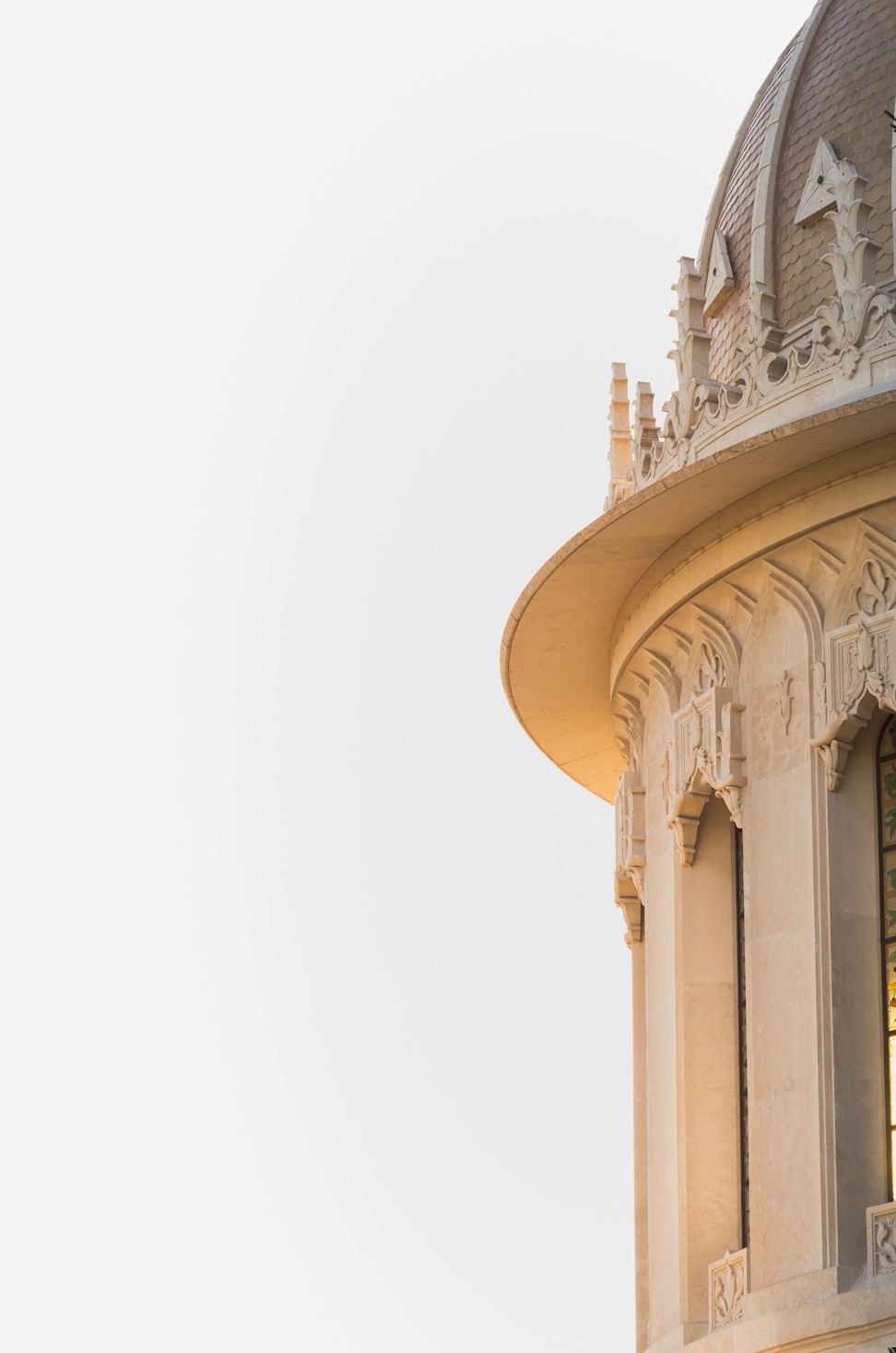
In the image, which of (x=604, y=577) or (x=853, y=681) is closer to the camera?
(x=853, y=681)

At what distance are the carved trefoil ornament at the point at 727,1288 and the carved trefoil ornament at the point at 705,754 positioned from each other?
4.25 metres

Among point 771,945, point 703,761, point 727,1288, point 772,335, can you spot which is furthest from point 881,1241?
point 772,335

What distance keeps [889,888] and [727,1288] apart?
413 centimetres

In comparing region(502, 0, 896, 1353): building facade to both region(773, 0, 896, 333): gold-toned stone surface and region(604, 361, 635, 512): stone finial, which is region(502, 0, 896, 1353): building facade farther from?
region(604, 361, 635, 512): stone finial

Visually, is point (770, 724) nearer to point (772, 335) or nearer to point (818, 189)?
point (772, 335)

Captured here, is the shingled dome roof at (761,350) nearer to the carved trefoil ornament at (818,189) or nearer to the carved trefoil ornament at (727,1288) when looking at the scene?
the carved trefoil ornament at (818,189)

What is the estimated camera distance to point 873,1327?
20.1 metres

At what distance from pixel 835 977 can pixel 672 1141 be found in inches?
122

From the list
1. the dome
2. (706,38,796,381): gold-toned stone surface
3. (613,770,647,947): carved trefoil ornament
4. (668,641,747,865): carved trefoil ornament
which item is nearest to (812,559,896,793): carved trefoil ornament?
(668,641,747,865): carved trefoil ornament

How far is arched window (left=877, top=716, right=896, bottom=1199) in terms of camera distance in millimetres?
21984

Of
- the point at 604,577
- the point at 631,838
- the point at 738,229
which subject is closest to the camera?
the point at 604,577

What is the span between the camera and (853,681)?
2264 cm

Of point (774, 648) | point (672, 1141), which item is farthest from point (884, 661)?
point (672, 1141)

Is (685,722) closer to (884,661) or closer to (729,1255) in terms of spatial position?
(884,661)
